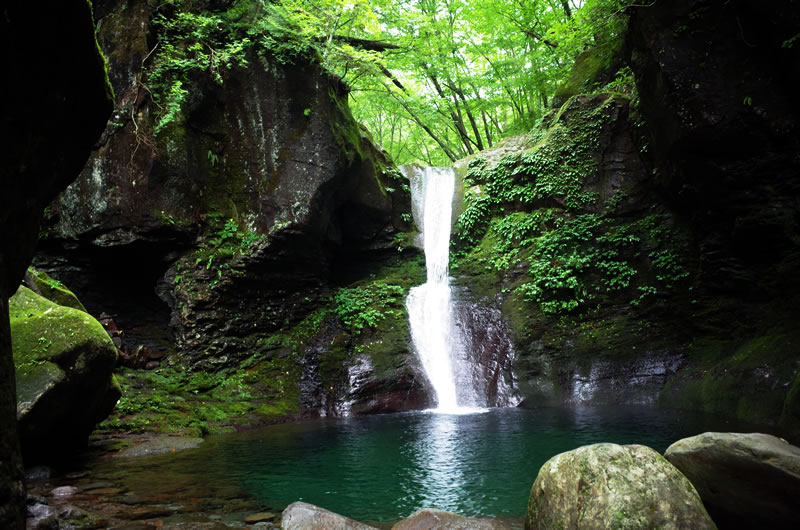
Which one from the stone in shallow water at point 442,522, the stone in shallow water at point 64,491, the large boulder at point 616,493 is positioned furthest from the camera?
the stone in shallow water at point 64,491

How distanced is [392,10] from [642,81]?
8.79 metres

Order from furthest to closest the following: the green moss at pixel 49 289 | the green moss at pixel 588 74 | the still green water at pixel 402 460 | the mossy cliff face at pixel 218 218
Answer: the green moss at pixel 588 74 < the mossy cliff face at pixel 218 218 < the green moss at pixel 49 289 < the still green water at pixel 402 460

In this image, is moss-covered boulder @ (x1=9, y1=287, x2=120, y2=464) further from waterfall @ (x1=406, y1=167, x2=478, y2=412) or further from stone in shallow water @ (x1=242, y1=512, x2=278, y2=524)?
waterfall @ (x1=406, y1=167, x2=478, y2=412)

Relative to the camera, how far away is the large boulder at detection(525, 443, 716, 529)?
114 inches

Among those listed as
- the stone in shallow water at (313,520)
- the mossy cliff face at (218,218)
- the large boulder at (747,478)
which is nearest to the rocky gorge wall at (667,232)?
the large boulder at (747,478)

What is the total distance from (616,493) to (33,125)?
399 cm

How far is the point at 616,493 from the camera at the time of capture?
9.79 feet

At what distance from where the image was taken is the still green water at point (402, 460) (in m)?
4.79

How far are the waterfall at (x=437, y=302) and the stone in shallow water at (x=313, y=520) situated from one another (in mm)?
7203

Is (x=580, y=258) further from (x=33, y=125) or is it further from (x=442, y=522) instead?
(x=33, y=125)

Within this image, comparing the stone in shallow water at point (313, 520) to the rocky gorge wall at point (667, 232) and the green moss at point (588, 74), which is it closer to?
the rocky gorge wall at point (667, 232)

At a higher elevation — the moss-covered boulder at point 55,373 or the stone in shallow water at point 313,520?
the moss-covered boulder at point 55,373

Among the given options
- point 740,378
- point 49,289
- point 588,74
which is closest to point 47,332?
point 49,289

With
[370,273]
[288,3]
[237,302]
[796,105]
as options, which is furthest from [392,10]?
[796,105]
